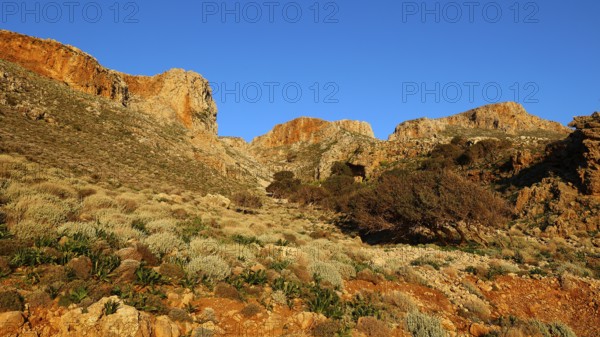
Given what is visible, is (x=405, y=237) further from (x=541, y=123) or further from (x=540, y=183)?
(x=541, y=123)

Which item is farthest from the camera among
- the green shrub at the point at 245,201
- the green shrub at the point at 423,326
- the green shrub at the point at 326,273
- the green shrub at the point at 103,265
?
the green shrub at the point at 245,201

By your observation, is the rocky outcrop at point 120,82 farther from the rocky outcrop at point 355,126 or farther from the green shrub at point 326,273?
the green shrub at point 326,273

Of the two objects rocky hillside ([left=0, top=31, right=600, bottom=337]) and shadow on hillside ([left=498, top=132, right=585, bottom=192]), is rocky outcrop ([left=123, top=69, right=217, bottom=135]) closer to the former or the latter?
rocky hillside ([left=0, top=31, right=600, bottom=337])

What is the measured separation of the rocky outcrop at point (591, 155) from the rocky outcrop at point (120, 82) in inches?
1974

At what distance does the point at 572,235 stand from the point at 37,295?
21802 millimetres

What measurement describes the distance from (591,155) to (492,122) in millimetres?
78560

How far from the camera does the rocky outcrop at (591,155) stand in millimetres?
19500

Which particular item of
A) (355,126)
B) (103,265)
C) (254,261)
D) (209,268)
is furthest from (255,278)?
(355,126)

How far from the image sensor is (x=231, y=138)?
97062 mm

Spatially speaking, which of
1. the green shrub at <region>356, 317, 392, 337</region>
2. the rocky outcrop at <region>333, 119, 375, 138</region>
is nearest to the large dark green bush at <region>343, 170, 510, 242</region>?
the green shrub at <region>356, 317, 392, 337</region>

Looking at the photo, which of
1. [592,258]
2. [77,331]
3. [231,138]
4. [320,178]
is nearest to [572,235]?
[592,258]

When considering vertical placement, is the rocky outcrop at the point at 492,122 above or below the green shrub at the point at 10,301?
above

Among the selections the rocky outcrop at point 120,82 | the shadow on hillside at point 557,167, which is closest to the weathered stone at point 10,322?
the shadow on hillside at point 557,167

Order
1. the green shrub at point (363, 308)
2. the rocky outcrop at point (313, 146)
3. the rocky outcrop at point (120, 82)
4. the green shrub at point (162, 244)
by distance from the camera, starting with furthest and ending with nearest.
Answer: the rocky outcrop at point (313, 146) < the rocky outcrop at point (120, 82) < the green shrub at point (162, 244) < the green shrub at point (363, 308)
